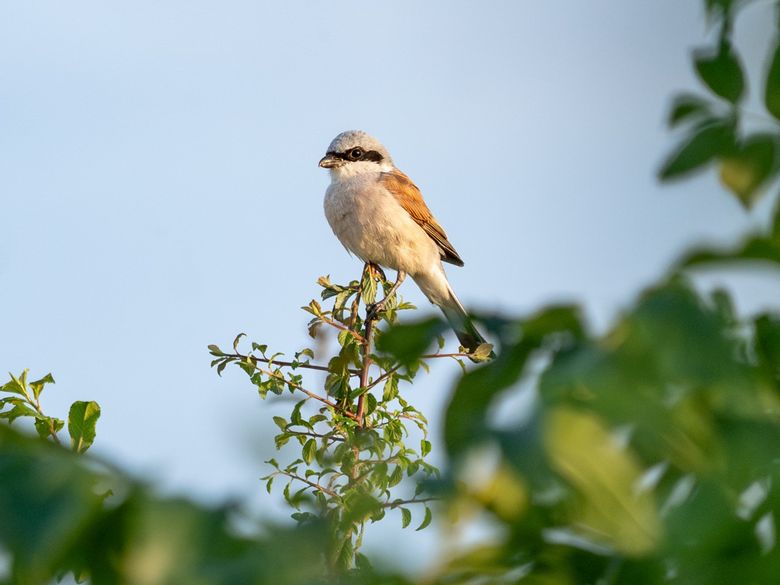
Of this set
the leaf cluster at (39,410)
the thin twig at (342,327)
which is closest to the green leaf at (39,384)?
the leaf cluster at (39,410)

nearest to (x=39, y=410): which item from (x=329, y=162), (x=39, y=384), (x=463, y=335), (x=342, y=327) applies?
(x=39, y=384)

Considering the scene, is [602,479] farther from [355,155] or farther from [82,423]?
[355,155]

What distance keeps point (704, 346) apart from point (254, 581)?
0.36 m

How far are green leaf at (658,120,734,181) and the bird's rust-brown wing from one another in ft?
24.2

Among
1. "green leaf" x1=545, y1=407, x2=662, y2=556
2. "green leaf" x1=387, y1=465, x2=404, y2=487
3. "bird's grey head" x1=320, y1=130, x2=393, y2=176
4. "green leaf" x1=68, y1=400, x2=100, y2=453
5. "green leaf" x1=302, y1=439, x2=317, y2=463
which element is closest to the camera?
"green leaf" x1=545, y1=407, x2=662, y2=556

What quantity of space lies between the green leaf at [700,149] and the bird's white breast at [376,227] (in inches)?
276

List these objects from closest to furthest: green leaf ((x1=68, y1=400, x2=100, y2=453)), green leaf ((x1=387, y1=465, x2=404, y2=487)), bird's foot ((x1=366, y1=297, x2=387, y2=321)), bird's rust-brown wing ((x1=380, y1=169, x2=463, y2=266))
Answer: green leaf ((x1=68, y1=400, x2=100, y2=453)), green leaf ((x1=387, y1=465, x2=404, y2=487)), bird's foot ((x1=366, y1=297, x2=387, y2=321)), bird's rust-brown wing ((x1=380, y1=169, x2=463, y2=266))

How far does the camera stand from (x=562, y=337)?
0.85 m

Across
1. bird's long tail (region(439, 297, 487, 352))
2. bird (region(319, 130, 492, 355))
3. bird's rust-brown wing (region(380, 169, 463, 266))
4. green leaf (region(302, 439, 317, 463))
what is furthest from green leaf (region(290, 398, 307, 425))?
bird's rust-brown wing (region(380, 169, 463, 266))

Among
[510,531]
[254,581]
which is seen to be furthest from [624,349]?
[254,581]

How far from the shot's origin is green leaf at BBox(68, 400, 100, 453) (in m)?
2.44

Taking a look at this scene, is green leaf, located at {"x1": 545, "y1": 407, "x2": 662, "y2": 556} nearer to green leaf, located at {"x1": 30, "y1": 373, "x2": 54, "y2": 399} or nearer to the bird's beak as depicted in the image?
green leaf, located at {"x1": 30, "y1": 373, "x2": 54, "y2": 399}

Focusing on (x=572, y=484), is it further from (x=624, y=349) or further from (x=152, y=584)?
(x=152, y=584)

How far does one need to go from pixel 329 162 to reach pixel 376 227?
86 cm
